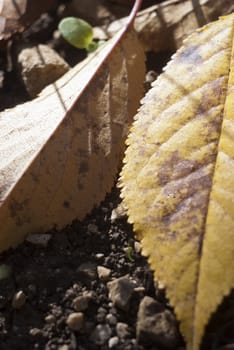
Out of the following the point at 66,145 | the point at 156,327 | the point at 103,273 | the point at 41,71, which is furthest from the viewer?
the point at 41,71

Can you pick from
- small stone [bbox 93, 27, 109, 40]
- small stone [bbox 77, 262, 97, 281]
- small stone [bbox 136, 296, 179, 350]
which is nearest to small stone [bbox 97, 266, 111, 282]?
small stone [bbox 77, 262, 97, 281]

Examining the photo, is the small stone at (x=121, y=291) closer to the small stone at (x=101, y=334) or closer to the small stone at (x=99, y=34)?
the small stone at (x=101, y=334)

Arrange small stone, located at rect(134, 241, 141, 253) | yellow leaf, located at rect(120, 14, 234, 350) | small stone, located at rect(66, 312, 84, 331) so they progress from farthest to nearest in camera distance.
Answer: small stone, located at rect(134, 241, 141, 253), small stone, located at rect(66, 312, 84, 331), yellow leaf, located at rect(120, 14, 234, 350)

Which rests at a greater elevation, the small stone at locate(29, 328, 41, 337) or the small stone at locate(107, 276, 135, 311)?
the small stone at locate(29, 328, 41, 337)

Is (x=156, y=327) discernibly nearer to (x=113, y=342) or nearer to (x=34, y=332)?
(x=113, y=342)

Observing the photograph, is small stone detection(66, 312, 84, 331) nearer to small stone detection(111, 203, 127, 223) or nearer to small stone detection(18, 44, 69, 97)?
small stone detection(111, 203, 127, 223)

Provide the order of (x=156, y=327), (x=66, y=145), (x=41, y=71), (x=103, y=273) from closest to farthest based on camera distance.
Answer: (x=156, y=327)
(x=103, y=273)
(x=66, y=145)
(x=41, y=71)

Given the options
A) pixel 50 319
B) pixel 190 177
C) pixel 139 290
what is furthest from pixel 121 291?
pixel 190 177
